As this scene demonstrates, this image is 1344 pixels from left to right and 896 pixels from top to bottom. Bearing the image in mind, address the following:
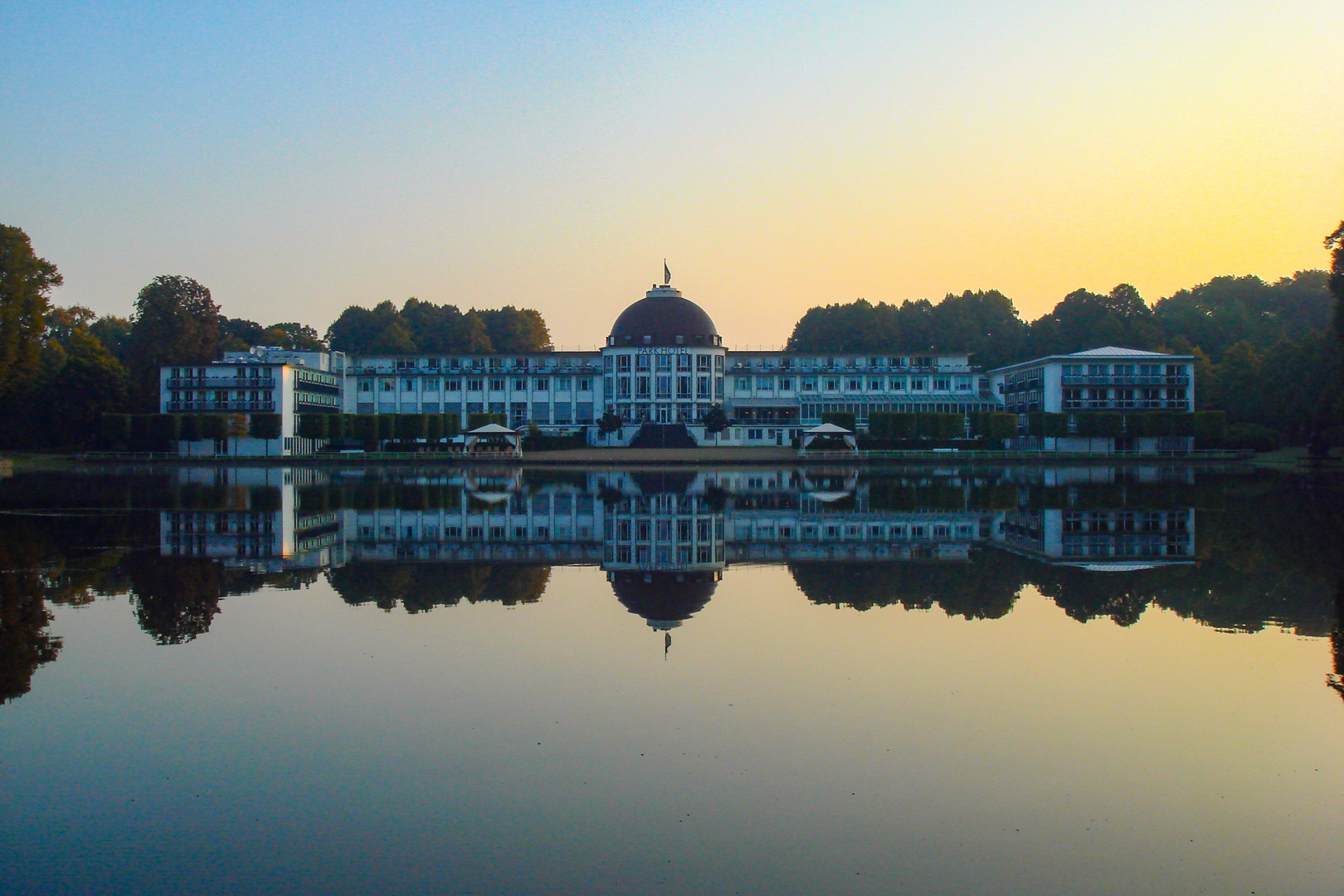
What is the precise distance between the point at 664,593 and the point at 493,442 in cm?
6408

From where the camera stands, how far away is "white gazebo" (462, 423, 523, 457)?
239 feet

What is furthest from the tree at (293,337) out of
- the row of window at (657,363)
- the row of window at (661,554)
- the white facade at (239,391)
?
the row of window at (661,554)

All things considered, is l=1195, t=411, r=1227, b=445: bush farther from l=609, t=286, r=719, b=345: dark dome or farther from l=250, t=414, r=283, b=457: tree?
l=250, t=414, r=283, b=457: tree

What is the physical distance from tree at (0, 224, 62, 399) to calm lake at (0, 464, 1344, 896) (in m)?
54.4

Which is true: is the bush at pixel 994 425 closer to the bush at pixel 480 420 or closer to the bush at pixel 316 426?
the bush at pixel 480 420

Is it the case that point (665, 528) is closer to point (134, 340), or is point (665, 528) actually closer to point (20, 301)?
point (20, 301)

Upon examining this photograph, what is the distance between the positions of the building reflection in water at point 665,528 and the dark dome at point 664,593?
4cm

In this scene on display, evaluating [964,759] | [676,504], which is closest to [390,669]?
[964,759]

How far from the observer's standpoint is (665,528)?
25.5m

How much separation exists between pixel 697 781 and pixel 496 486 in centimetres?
3859

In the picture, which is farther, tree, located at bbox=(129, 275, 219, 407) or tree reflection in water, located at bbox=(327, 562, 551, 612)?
tree, located at bbox=(129, 275, 219, 407)

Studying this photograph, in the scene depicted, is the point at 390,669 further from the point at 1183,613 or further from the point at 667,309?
the point at 667,309

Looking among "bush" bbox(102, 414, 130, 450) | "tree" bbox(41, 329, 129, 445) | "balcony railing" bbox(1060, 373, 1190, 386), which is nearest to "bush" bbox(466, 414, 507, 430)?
"bush" bbox(102, 414, 130, 450)

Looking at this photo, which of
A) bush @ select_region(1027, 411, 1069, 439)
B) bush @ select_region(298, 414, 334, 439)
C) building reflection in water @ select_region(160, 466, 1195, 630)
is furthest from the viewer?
bush @ select_region(298, 414, 334, 439)
